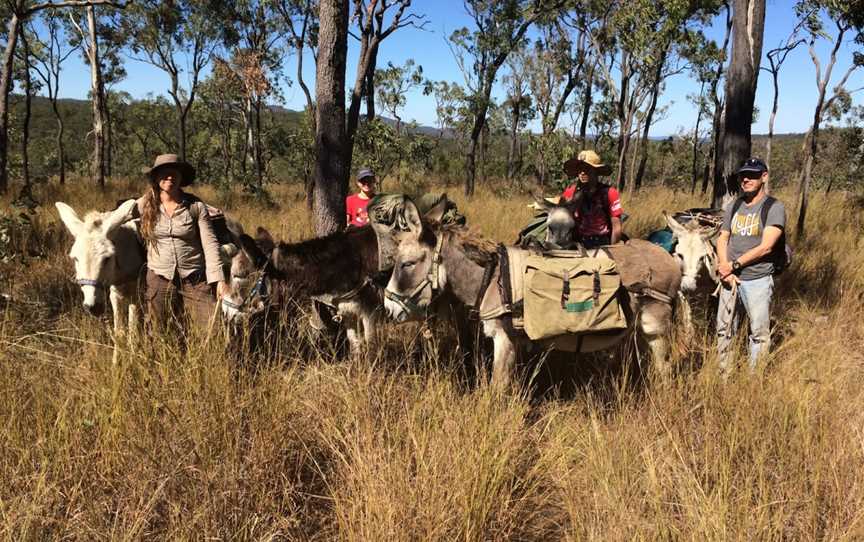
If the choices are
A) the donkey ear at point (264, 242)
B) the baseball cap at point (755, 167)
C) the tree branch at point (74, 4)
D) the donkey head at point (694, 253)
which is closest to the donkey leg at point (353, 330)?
the donkey ear at point (264, 242)

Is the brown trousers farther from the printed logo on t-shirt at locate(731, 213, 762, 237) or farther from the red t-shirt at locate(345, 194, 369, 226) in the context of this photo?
the printed logo on t-shirt at locate(731, 213, 762, 237)

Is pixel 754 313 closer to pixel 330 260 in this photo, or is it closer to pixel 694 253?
pixel 694 253

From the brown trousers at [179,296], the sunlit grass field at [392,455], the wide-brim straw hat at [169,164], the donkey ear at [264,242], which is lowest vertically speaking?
the sunlit grass field at [392,455]

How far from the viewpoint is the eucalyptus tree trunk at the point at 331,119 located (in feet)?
16.8

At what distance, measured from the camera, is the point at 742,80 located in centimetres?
570

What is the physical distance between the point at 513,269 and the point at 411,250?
0.77 meters

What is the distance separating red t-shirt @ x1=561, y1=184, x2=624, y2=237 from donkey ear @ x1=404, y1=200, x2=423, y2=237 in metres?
2.22

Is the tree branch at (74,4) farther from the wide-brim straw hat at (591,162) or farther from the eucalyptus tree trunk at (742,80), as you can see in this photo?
the eucalyptus tree trunk at (742,80)

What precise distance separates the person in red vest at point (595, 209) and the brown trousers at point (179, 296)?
3.64 meters

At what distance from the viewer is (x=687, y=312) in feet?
15.3

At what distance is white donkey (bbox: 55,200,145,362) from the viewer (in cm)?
343

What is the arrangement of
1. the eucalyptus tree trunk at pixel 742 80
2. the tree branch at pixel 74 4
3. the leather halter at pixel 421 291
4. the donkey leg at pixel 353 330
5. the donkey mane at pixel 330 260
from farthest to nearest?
the tree branch at pixel 74 4 < the eucalyptus tree trunk at pixel 742 80 < the donkey leg at pixel 353 330 < the donkey mane at pixel 330 260 < the leather halter at pixel 421 291

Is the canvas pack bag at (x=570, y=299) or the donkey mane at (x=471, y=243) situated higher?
the donkey mane at (x=471, y=243)

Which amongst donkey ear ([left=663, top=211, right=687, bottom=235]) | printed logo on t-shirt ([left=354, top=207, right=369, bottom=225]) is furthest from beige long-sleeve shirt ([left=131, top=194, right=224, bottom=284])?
donkey ear ([left=663, top=211, right=687, bottom=235])
